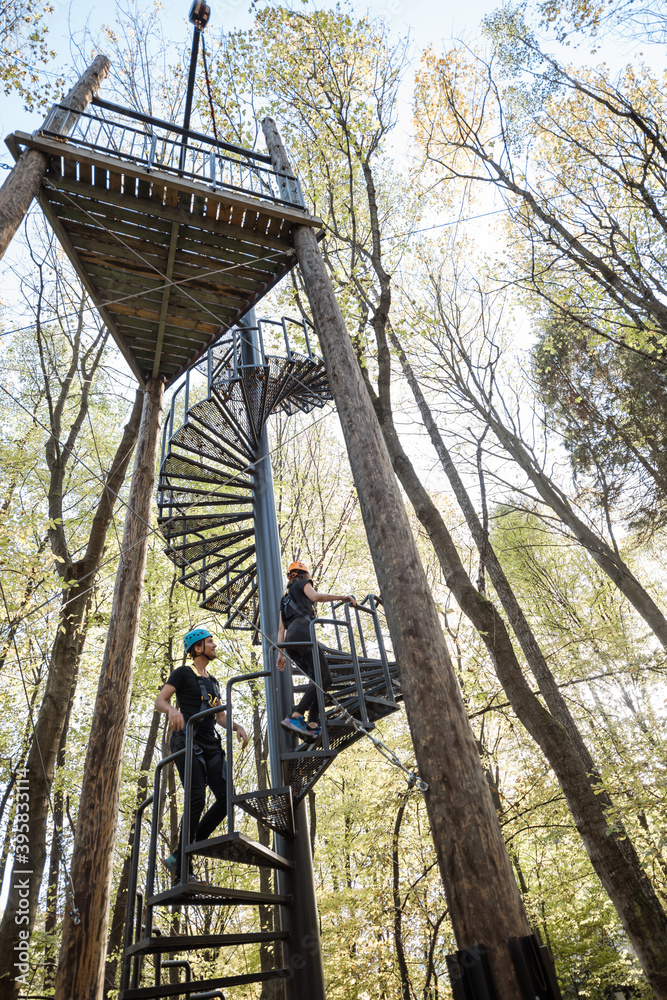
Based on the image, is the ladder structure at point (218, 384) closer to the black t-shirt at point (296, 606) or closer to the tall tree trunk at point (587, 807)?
the black t-shirt at point (296, 606)

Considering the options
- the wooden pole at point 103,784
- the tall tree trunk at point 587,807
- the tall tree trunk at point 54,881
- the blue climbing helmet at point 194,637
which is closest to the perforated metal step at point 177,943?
the wooden pole at point 103,784

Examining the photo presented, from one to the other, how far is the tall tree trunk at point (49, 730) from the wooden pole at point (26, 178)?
282cm

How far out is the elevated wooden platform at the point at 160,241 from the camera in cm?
569

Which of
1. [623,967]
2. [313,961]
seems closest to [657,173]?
[313,961]

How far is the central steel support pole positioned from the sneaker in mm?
417

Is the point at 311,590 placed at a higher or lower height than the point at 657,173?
lower

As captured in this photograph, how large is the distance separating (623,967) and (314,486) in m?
12.2

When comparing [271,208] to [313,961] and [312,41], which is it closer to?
[312,41]

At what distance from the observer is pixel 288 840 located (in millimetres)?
4895

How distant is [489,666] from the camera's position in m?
10.4

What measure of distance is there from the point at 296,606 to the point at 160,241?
4482mm

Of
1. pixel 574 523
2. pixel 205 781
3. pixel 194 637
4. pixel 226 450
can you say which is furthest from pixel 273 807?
pixel 574 523

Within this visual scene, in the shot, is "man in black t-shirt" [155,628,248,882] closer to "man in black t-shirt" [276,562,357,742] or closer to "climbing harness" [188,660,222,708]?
"climbing harness" [188,660,222,708]

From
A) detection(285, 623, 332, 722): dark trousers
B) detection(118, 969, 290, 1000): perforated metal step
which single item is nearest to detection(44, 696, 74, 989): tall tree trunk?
detection(118, 969, 290, 1000): perforated metal step
